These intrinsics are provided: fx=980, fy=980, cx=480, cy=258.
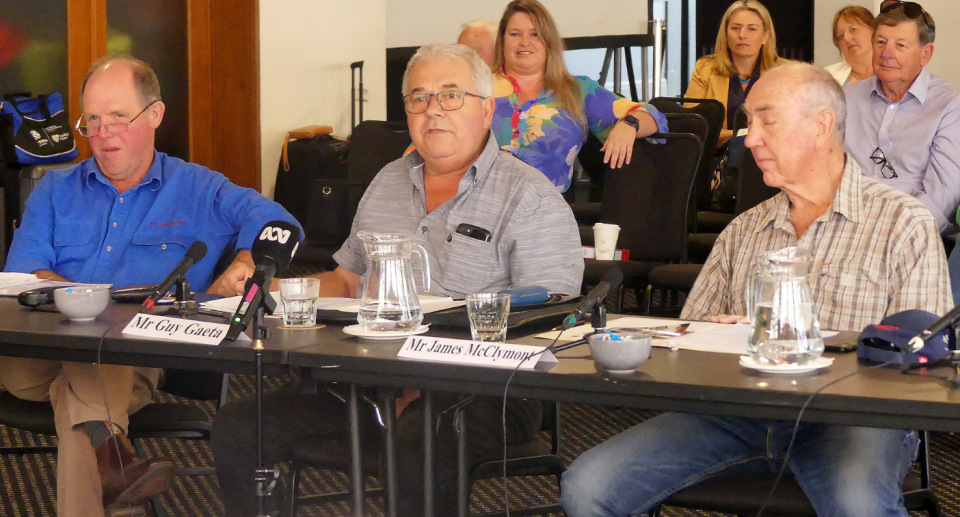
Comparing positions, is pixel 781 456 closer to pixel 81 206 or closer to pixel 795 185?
pixel 795 185

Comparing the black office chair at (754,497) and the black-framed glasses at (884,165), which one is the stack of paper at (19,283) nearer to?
the black office chair at (754,497)

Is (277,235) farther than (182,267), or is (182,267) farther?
(182,267)

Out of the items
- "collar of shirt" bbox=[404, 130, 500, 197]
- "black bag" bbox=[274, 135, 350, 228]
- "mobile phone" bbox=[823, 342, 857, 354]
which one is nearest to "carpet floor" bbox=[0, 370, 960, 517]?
"collar of shirt" bbox=[404, 130, 500, 197]

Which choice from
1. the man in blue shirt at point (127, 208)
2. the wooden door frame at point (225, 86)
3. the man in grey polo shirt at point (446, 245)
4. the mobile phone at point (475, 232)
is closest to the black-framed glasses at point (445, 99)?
the man in grey polo shirt at point (446, 245)

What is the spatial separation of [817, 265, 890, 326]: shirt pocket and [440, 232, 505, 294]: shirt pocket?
64 centimetres

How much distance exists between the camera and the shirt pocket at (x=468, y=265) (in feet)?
6.62

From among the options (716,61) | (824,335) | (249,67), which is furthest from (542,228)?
(249,67)

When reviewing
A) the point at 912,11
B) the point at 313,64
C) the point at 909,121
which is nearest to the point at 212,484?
the point at 909,121

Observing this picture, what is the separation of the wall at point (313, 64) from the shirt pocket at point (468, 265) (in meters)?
4.77

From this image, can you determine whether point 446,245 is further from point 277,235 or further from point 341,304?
point 277,235

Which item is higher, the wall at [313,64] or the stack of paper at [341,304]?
the wall at [313,64]

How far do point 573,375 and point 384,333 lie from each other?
37cm

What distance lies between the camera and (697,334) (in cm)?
149

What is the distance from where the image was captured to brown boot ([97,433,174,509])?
5.82ft
